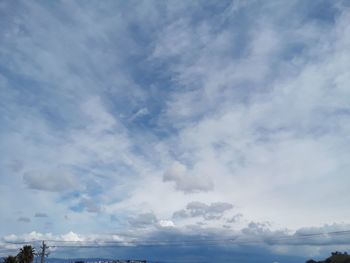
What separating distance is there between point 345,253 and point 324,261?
16232 millimetres

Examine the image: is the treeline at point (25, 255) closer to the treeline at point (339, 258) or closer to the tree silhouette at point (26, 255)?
the tree silhouette at point (26, 255)

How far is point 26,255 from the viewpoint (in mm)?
118188

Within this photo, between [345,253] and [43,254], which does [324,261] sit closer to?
[345,253]

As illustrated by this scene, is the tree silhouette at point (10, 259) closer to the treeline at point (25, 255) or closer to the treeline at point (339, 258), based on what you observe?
the treeline at point (25, 255)

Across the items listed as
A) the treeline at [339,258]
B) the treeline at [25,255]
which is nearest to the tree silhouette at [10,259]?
the treeline at [25,255]

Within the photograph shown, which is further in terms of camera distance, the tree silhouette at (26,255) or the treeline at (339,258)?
the treeline at (339,258)

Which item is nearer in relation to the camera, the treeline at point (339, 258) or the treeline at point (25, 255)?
the treeline at point (25, 255)

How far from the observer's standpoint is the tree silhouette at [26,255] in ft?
383

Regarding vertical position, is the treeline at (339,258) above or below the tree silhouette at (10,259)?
below

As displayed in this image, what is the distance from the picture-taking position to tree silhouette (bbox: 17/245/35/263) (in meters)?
117

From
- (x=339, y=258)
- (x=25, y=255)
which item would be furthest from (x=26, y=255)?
(x=339, y=258)

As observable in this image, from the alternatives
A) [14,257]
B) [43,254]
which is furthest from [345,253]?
[14,257]

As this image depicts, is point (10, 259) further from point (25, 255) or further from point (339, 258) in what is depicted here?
point (339, 258)

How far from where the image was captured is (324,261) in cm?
16100
